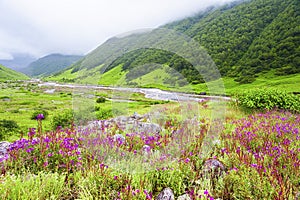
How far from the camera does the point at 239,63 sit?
7175 cm

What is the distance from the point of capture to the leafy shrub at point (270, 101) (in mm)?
12180

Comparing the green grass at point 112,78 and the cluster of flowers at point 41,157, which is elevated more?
the green grass at point 112,78

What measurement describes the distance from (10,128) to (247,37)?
83.9 meters

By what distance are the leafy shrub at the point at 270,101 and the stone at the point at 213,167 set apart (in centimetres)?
905

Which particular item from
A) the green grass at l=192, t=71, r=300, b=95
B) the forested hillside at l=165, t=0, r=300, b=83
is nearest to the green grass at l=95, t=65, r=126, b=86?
the green grass at l=192, t=71, r=300, b=95

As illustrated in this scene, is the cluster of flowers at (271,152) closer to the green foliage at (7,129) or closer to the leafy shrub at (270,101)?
the leafy shrub at (270,101)

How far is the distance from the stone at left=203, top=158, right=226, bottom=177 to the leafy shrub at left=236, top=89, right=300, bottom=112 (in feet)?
29.7

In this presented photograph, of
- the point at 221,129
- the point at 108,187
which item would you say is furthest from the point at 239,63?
the point at 108,187

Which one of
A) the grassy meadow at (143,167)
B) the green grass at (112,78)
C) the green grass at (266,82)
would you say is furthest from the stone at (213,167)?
the green grass at (266,82)

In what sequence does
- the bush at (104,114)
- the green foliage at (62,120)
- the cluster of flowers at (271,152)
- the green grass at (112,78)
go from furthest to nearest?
the bush at (104,114) < the green foliage at (62,120) < the green grass at (112,78) < the cluster of flowers at (271,152)

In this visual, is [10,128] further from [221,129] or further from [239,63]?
[239,63]

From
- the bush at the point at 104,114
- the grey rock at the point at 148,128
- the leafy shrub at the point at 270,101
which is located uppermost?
the leafy shrub at the point at 270,101

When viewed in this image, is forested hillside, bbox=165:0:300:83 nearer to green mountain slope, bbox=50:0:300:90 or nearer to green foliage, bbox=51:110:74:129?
green mountain slope, bbox=50:0:300:90

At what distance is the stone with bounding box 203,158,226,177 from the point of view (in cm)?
406
